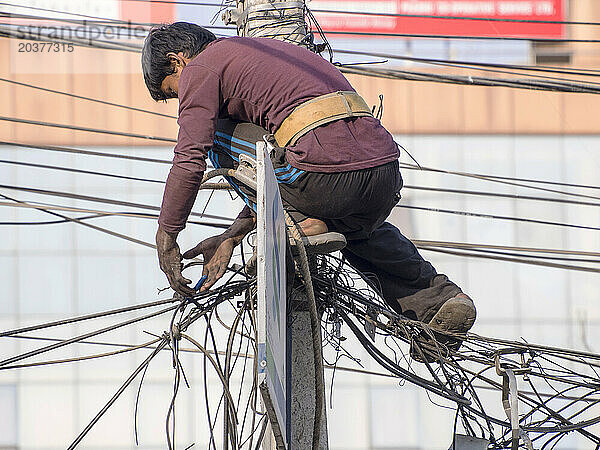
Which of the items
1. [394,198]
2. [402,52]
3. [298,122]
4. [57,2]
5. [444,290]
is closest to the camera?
[298,122]

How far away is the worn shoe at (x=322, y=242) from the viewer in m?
3.72

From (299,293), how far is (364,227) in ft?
1.27

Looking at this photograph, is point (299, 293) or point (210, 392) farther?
point (210, 392)

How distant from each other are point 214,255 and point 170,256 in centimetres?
36

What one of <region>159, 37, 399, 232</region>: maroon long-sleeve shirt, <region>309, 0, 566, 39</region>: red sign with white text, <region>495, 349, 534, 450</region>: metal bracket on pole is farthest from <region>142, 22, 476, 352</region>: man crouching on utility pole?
<region>309, 0, 566, 39</region>: red sign with white text

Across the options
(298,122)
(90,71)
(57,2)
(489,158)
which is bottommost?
(298,122)

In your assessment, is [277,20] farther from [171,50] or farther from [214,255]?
[214,255]

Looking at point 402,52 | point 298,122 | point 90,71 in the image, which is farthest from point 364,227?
point 90,71

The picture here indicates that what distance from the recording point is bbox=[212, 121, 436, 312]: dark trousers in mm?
3682

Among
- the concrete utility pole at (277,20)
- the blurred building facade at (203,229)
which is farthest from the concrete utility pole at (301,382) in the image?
the blurred building facade at (203,229)

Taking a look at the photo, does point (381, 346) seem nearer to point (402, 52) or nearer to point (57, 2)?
point (402, 52)

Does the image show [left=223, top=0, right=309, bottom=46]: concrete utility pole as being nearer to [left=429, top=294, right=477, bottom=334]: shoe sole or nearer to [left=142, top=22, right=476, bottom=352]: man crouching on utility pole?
[left=142, top=22, right=476, bottom=352]: man crouching on utility pole

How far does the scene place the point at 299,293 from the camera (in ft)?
13.1

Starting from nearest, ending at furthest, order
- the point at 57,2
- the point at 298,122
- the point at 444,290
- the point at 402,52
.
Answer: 1. the point at 298,122
2. the point at 444,290
3. the point at 402,52
4. the point at 57,2
